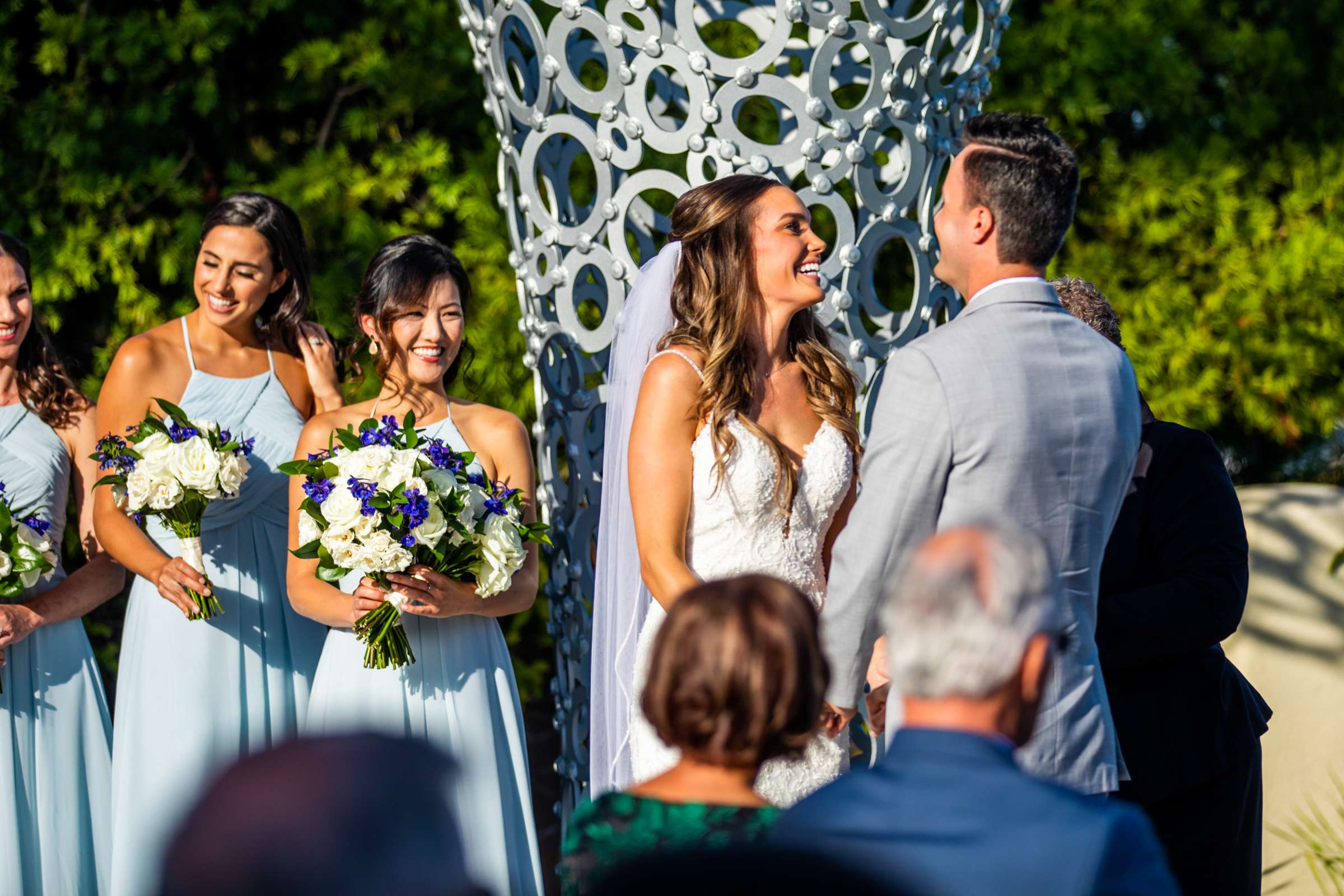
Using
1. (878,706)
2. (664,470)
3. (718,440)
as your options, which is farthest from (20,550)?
(878,706)

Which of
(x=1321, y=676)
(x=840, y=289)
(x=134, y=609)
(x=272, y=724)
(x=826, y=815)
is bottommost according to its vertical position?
(x=1321, y=676)

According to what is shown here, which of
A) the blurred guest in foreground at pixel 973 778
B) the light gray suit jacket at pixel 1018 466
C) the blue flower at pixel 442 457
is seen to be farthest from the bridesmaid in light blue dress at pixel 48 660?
the blurred guest in foreground at pixel 973 778

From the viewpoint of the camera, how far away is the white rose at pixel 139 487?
3893 millimetres

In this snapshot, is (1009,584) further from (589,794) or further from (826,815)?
(589,794)

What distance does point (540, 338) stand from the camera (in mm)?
4586

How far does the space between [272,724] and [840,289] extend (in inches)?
88.9

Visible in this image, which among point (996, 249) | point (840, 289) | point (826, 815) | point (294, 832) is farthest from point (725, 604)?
point (840, 289)

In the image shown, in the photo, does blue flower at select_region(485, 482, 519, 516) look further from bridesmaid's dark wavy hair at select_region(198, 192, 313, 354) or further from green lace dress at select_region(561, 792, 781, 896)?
green lace dress at select_region(561, 792, 781, 896)

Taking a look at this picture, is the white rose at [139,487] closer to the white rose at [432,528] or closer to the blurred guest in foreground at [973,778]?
the white rose at [432,528]

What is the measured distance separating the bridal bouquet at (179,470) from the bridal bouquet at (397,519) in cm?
29

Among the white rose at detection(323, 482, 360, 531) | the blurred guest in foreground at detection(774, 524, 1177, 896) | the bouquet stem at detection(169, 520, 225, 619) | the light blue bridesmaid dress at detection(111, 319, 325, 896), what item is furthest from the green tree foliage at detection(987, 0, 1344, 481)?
the blurred guest in foreground at detection(774, 524, 1177, 896)

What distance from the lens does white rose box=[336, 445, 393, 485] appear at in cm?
358

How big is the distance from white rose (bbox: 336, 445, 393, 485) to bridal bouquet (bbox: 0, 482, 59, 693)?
108cm

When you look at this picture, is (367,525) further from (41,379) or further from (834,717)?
(41,379)
